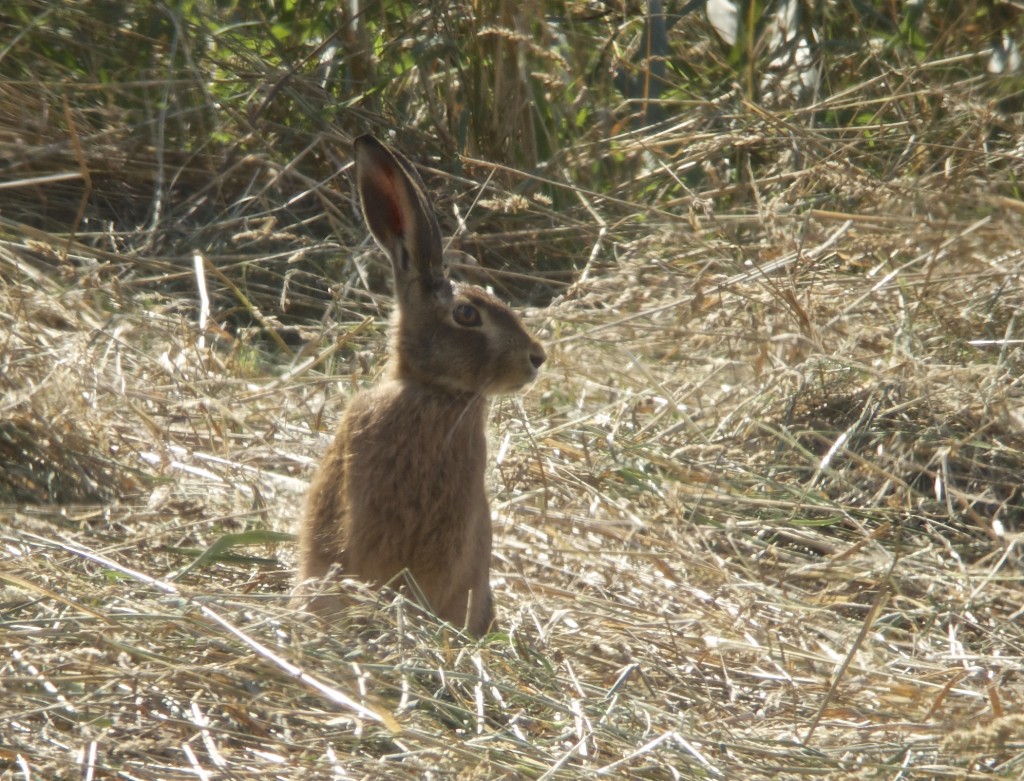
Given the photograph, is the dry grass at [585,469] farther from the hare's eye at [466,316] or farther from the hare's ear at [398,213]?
the hare's ear at [398,213]

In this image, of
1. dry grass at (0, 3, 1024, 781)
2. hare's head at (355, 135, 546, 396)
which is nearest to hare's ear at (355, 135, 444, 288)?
hare's head at (355, 135, 546, 396)

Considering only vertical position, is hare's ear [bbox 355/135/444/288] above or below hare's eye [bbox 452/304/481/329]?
above

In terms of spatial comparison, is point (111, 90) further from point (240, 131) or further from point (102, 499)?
point (102, 499)

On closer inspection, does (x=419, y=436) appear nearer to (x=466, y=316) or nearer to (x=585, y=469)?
(x=466, y=316)

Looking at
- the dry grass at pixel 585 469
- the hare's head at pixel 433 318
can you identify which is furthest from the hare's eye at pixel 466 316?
the dry grass at pixel 585 469

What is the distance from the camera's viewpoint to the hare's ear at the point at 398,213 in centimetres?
337

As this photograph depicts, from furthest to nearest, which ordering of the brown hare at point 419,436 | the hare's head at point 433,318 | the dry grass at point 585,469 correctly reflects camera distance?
the hare's head at point 433,318 → the brown hare at point 419,436 → the dry grass at point 585,469

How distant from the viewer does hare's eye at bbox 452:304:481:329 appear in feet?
11.5

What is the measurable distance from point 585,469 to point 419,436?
3.29 ft

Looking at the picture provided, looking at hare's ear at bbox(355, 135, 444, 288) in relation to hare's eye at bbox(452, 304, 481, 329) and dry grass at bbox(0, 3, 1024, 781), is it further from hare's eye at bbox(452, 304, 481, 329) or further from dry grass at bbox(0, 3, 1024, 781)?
dry grass at bbox(0, 3, 1024, 781)

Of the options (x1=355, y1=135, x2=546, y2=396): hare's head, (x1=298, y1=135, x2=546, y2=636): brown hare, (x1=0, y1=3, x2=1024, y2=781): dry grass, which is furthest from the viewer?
(x1=355, y1=135, x2=546, y2=396): hare's head

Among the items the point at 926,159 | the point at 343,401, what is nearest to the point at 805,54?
the point at 926,159

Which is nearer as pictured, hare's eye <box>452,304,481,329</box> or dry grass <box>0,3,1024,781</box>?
dry grass <box>0,3,1024,781</box>

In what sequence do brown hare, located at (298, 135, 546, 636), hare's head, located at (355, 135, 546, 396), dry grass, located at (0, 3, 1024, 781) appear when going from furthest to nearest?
hare's head, located at (355, 135, 546, 396), brown hare, located at (298, 135, 546, 636), dry grass, located at (0, 3, 1024, 781)
